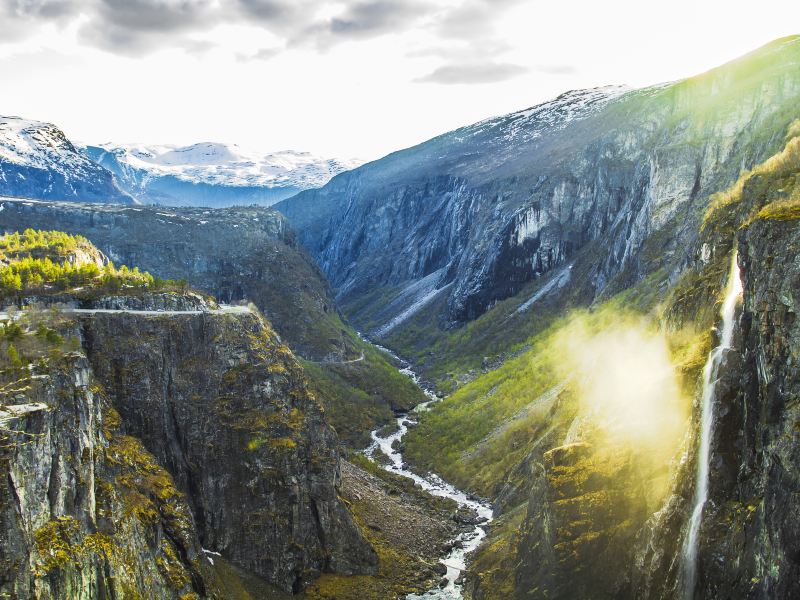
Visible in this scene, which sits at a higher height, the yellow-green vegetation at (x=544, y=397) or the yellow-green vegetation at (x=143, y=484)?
the yellow-green vegetation at (x=544, y=397)

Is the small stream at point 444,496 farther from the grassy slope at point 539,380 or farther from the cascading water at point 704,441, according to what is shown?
the cascading water at point 704,441

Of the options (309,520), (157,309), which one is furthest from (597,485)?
(157,309)

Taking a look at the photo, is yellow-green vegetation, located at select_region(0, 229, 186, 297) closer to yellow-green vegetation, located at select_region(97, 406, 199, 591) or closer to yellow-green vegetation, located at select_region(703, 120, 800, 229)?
yellow-green vegetation, located at select_region(97, 406, 199, 591)

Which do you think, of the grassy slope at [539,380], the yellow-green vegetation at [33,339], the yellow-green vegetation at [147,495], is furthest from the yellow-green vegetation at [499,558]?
the yellow-green vegetation at [33,339]

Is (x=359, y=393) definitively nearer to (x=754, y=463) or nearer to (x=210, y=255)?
(x=210, y=255)

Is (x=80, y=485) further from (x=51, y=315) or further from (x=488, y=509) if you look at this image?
(x=488, y=509)

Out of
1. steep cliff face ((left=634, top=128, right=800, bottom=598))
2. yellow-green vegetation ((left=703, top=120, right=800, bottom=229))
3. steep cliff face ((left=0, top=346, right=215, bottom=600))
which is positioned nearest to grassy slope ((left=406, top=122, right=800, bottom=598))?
yellow-green vegetation ((left=703, top=120, right=800, bottom=229))
